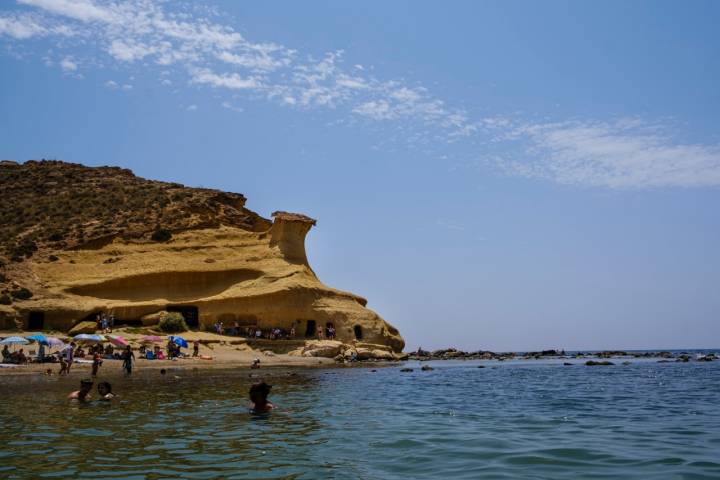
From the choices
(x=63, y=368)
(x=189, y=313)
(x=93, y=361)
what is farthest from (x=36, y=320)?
(x=63, y=368)

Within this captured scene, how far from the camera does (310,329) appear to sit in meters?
50.1

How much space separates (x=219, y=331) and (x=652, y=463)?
131 feet

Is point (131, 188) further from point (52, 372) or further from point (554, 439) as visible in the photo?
point (554, 439)

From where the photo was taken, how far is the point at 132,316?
4678 cm

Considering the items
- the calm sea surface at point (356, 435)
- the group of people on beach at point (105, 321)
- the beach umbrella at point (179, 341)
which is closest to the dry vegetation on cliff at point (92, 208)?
the group of people on beach at point (105, 321)

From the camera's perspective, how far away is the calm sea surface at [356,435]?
9.44 metres

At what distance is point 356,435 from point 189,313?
37488mm

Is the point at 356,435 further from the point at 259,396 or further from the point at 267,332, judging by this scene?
the point at 267,332

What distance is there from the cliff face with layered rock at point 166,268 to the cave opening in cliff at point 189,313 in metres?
0.07

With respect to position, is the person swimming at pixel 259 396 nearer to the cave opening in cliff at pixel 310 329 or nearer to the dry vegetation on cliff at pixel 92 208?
the cave opening in cliff at pixel 310 329

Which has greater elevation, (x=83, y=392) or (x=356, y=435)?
(x=83, y=392)

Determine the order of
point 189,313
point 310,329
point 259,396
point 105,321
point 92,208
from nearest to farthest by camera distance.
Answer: point 259,396 → point 105,321 → point 189,313 → point 310,329 → point 92,208

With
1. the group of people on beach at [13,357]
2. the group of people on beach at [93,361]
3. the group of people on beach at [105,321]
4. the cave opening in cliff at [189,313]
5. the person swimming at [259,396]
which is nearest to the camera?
the person swimming at [259,396]

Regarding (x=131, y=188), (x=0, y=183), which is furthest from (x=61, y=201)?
(x=0, y=183)
